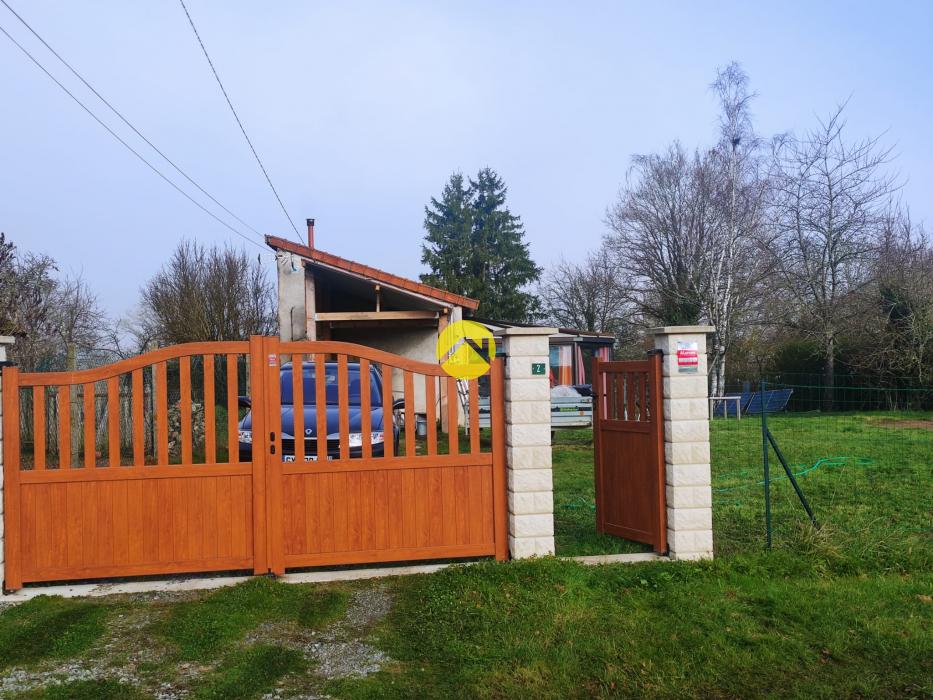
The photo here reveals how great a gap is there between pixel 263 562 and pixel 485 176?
1516 inches

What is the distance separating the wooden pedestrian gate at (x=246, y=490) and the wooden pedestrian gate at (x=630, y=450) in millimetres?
1092

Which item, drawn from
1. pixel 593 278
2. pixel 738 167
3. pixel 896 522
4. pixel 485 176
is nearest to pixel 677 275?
pixel 738 167

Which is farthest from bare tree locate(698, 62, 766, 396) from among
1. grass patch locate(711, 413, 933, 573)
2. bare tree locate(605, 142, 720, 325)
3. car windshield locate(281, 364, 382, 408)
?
car windshield locate(281, 364, 382, 408)

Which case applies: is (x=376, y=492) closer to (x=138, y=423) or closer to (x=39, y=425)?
(x=138, y=423)

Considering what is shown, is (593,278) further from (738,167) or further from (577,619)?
(577,619)

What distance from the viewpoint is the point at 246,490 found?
532 centimetres

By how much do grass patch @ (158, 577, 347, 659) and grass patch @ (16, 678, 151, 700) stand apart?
1.37 ft

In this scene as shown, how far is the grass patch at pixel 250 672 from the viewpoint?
3.47 metres

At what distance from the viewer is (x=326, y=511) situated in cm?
537

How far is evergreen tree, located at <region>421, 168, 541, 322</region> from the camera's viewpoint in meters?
37.8

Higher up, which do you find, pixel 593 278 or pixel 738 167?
pixel 738 167

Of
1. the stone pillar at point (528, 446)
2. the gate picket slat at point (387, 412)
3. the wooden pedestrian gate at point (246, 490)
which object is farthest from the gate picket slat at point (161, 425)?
the stone pillar at point (528, 446)

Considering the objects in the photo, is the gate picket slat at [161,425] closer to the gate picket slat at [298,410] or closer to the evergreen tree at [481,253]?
the gate picket slat at [298,410]

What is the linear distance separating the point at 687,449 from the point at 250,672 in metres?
3.49
